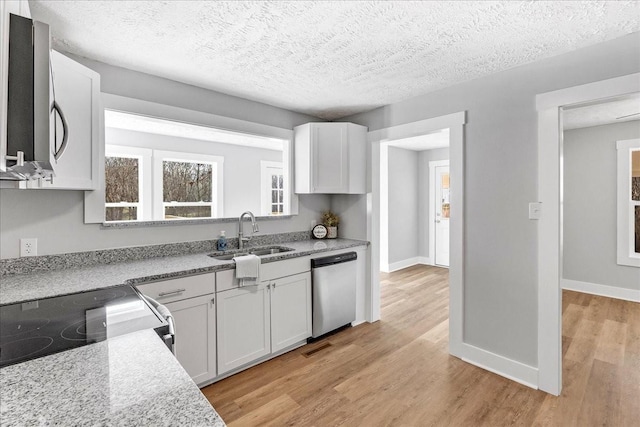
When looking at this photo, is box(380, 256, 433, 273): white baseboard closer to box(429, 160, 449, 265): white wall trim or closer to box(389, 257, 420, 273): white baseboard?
box(389, 257, 420, 273): white baseboard

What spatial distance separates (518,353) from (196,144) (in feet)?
17.0

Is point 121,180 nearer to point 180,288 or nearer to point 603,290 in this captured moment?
point 180,288

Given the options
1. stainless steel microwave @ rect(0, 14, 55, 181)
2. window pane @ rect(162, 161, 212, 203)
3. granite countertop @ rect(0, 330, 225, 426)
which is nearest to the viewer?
granite countertop @ rect(0, 330, 225, 426)

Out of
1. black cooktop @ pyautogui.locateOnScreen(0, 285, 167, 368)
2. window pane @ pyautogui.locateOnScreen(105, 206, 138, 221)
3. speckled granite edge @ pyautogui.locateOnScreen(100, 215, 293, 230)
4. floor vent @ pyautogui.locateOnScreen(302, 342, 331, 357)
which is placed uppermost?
window pane @ pyautogui.locateOnScreen(105, 206, 138, 221)

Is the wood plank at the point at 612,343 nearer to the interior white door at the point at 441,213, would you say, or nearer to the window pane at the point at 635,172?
the window pane at the point at 635,172

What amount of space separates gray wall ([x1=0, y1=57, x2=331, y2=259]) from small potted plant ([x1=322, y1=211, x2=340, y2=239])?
3.73 feet

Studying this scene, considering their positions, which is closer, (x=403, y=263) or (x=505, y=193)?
(x=505, y=193)

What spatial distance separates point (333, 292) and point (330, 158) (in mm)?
1391

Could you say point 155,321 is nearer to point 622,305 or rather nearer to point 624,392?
point 624,392

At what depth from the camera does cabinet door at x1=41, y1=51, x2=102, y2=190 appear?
5.84 ft

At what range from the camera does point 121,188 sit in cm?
474

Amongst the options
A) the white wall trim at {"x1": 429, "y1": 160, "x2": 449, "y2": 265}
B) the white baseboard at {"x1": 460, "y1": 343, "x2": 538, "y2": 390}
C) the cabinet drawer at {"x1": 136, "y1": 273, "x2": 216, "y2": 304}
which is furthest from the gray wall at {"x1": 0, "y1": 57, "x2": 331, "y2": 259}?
the white wall trim at {"x1": 429, "y1": 160, "x2": 449, "y2": 265}

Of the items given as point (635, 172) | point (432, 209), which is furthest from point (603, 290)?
point (432, 209)

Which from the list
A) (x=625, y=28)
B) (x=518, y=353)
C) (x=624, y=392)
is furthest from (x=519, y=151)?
(x=624, y=392)
